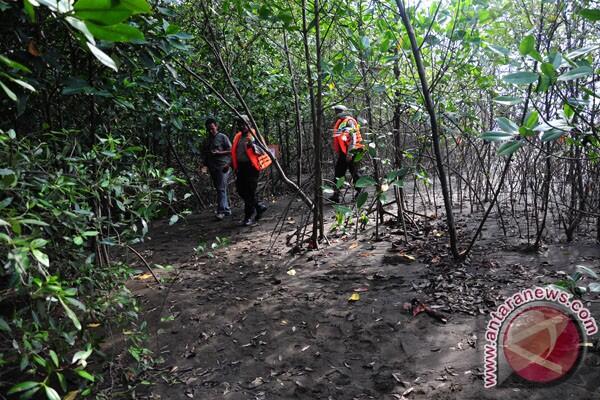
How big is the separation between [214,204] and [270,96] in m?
3.00

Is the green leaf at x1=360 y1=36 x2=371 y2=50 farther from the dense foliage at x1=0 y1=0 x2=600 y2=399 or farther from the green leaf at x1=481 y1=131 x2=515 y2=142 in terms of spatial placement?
the green leaf at x1=481 y1=131 x2=515 y2=142

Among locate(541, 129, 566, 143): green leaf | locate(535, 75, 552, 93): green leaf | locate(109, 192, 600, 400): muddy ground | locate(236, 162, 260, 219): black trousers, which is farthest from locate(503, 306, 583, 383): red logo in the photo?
locate(236, 162, 260, 219): black trousers

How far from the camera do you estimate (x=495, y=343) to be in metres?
2.43

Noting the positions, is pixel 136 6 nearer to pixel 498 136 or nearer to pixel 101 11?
pixel 101 11

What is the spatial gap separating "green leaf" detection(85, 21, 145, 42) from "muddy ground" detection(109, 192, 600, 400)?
2145mm

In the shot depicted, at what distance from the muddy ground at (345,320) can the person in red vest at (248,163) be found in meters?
1.90

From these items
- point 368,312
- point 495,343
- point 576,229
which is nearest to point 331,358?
point 368,312

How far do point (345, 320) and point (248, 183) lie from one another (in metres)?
3.84

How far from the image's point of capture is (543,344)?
7.55ft

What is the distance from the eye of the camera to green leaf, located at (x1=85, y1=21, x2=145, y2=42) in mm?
816

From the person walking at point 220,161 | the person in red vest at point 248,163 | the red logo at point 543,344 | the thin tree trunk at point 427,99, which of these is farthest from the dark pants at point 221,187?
the red logo at point 543,344

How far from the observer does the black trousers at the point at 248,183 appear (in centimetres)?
653

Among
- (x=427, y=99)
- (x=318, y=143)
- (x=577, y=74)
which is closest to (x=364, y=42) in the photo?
(x=427, y=99)

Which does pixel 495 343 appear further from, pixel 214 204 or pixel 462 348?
pixel 214 204
